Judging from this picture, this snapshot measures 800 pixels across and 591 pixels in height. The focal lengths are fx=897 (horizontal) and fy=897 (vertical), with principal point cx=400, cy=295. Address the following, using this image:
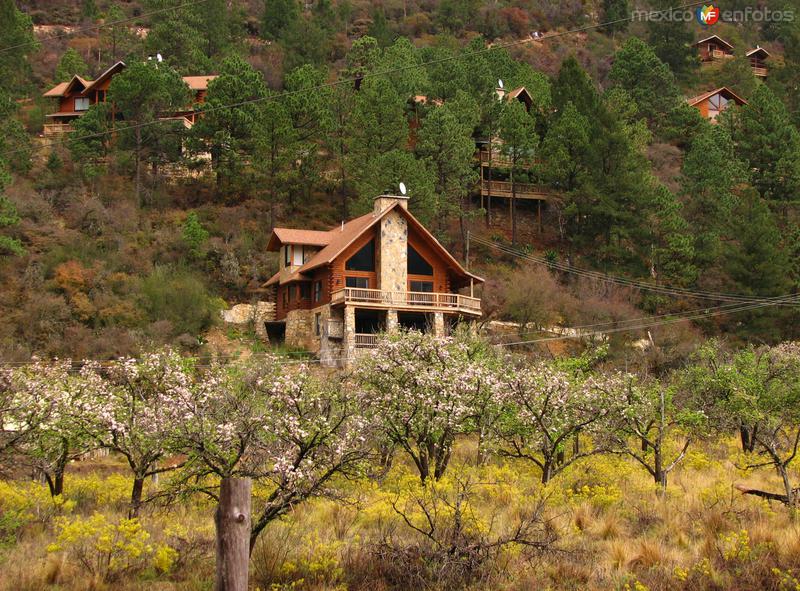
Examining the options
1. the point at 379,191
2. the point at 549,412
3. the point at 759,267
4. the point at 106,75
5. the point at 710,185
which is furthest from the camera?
the point at 106,75

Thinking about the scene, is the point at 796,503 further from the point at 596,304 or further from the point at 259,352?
the point at 596,304

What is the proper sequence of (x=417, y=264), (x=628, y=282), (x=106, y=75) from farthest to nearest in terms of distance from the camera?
(x=106, y=75) → (x=628, y=282) → (x=417, y=264)

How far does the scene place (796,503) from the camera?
56.6ft

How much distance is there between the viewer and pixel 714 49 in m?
111

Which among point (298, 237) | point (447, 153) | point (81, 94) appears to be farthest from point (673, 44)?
point (298, 237)

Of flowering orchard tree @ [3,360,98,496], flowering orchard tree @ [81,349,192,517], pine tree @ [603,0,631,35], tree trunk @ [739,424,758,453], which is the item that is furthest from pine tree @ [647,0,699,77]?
flowering orchard tree @ [3,360,98,496]

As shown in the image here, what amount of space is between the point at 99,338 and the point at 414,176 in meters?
Answer: 19.1

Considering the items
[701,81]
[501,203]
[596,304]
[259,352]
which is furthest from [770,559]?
[701,81]

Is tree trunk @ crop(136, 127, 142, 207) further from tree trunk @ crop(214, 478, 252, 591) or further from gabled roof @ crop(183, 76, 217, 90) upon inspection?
tree trunk @ crop(214, 478, 252, 591)

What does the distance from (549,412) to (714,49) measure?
332 ft

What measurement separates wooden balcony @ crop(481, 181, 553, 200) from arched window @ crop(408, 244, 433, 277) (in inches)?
605

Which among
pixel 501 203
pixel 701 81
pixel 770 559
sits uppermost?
pixel 701 81

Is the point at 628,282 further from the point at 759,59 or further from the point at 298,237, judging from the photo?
the point at 759,59

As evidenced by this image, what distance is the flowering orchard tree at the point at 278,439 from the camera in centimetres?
1514
